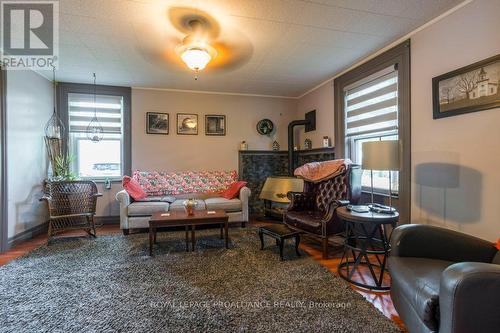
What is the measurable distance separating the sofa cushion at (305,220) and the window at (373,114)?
0.80m

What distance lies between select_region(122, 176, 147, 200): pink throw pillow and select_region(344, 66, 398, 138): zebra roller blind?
11.7ft

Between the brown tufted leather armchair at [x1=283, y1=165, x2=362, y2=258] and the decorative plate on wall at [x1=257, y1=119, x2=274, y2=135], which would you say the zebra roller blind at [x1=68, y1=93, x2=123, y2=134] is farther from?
the brown tufted leather armchair at [x1=283, y1=165, x2=362, y2=258]

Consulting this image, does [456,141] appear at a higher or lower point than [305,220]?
higher

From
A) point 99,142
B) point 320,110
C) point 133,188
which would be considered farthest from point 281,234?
point 99,142

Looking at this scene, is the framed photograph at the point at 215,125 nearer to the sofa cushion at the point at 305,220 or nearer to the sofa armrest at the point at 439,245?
the sofa cushion at the point at 305,220

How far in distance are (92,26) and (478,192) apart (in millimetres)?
4101

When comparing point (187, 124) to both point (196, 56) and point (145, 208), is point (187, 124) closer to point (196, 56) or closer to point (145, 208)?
point (145, 208)

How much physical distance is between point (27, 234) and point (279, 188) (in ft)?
13.2

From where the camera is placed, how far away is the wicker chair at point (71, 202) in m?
3.52

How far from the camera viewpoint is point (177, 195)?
4430 mm

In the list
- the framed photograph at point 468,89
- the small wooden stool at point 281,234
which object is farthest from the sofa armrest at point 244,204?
the framed photograph at point 468,89

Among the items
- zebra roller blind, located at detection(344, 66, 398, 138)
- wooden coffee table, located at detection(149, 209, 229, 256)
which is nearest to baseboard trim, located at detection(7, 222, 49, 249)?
wooden coffee table, located at detection(149, 209, 229, 256)

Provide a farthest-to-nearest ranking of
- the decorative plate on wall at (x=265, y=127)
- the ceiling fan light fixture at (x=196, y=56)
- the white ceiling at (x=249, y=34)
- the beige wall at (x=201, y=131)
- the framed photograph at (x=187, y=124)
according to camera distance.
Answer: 1. the decorative plate on wall at (x=265, y=127)
2. the framed photograph at (x=187, y=124)
3. the beige wall at (x=201, y=131)
4. the ceiling fan light fixture at (x=196, y=56)
5. the white ceiling at (x=249, y=34)

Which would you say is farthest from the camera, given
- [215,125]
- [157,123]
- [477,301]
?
[215,125]
